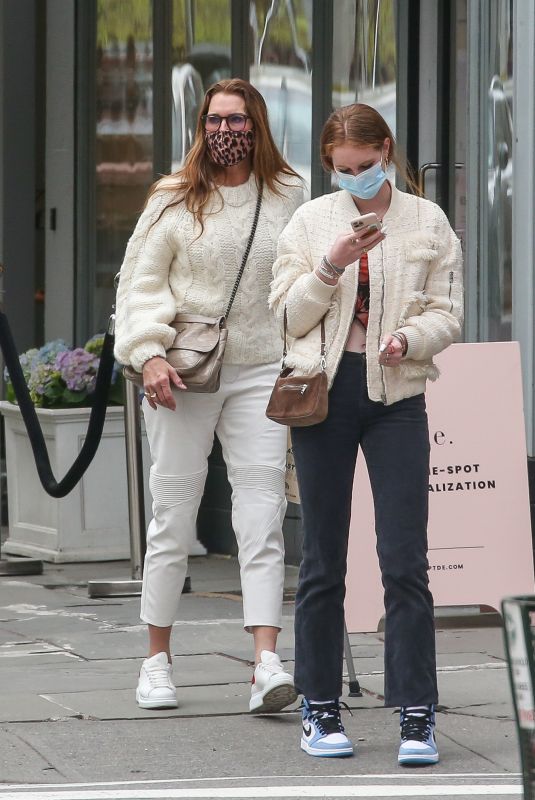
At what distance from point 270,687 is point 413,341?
1.24 m

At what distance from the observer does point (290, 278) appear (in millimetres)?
4629

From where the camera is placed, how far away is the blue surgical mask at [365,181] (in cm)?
454

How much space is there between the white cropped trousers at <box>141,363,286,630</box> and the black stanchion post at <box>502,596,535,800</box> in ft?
8.65

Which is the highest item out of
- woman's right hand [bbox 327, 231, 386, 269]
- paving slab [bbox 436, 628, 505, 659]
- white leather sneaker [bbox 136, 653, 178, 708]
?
woman's right hand [bbox 327, 231, 386, 269]

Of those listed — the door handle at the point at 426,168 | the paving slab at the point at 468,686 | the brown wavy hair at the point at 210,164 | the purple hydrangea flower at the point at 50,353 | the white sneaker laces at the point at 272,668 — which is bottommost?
the paving slab at the point at 468,686

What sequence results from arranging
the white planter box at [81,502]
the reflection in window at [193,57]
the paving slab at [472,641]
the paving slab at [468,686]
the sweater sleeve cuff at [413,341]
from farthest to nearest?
the reflection in window at [193,57]
the white planter box at [81,502]
the paving slab at [472,641]
the paving slab at [468,686]
the sweater sleeve cuff at [413,341]

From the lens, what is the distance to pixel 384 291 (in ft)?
15.0

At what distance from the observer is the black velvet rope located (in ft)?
25.9

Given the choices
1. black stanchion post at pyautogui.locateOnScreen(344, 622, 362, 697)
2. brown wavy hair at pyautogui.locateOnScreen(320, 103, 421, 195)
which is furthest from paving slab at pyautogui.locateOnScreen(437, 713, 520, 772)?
brown wavy hair at pyautogui.locateOnScreen(320, 103, 421, 195)

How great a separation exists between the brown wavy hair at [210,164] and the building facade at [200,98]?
1740 mm

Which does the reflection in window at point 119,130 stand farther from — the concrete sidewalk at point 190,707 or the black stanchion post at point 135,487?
the concrete sidewalk at point 190,707

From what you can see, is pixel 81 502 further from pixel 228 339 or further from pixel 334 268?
pixel 334 268

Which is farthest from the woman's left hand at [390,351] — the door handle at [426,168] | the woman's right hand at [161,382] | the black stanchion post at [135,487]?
the black stanchion post at [135,487]

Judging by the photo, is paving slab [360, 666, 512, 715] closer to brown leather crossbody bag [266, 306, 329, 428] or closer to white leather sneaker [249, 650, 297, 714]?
white leather sneaker [249, 650, 297, 714]
